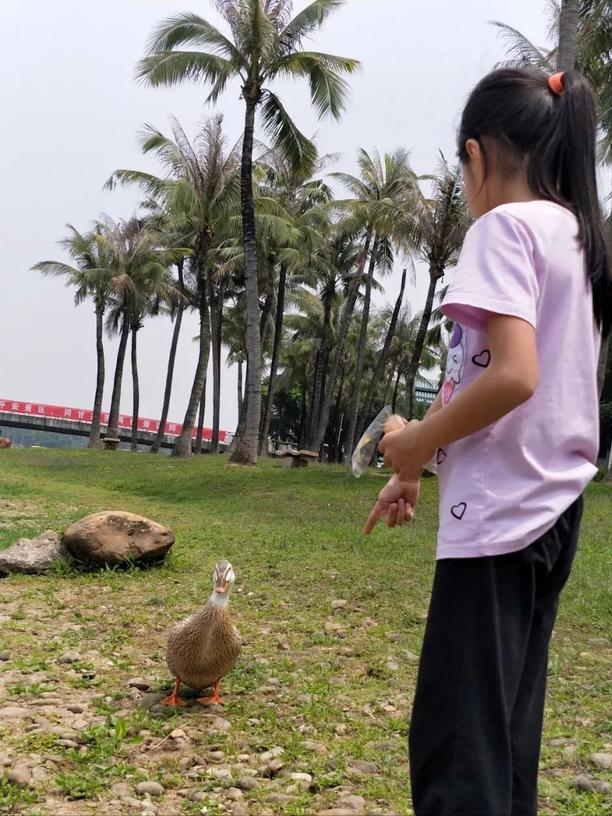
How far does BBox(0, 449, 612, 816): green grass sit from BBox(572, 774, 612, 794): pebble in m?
0.04

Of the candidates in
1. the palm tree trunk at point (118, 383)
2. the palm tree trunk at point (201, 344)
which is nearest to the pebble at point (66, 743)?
the palm tree trunk at point (201, 344)

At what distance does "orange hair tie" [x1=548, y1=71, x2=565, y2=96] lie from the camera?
165cm

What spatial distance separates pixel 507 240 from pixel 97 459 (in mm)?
23462

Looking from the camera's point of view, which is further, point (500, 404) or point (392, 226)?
point (392, 226)

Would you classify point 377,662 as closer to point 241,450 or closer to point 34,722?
point 34,722

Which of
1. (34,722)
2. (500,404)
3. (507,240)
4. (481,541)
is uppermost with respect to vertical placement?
(507,240)

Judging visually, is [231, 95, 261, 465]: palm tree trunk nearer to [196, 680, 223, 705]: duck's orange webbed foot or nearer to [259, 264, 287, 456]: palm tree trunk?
[259, 264, 287, 456]: palm tree trunk

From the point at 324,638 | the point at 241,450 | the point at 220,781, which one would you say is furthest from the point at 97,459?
the point at 220,781

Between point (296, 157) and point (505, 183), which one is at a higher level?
point (296, 157)

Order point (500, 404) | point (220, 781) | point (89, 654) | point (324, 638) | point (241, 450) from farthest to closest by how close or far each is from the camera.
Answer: point (241, 450)
point (324, 638)
point (89, 654)
point (220, 781)
point (500, 404)

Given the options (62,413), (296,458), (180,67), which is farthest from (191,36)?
(62,413)

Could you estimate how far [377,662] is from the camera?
191 inches

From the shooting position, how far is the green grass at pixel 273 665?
3.17 meters

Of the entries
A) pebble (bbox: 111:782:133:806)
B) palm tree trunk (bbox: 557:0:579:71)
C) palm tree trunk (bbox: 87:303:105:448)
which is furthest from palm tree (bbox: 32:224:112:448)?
pebble (bbox: 111:782:133:806)
